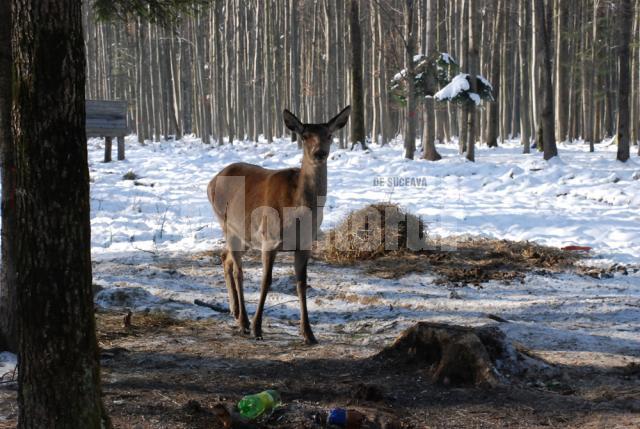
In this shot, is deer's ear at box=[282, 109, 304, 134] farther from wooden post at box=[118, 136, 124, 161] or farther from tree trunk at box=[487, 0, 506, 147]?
wooden post at box=[118, 136, 124, 161]

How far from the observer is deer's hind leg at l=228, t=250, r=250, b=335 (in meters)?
7.24

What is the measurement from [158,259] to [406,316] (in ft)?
15.2

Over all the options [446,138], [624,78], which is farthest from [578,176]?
[446,138]

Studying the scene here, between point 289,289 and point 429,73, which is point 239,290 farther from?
point 429,73

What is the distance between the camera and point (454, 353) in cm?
511

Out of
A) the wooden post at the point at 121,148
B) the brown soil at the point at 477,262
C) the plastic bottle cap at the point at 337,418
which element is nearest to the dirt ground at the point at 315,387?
the plastic bottle cap at the point at 337,418

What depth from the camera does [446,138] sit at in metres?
43.1

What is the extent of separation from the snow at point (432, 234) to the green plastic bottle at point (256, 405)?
243 centimetres

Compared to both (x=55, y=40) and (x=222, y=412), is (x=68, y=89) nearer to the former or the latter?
(x=55, y=40)

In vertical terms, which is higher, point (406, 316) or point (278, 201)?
point (278, 201)

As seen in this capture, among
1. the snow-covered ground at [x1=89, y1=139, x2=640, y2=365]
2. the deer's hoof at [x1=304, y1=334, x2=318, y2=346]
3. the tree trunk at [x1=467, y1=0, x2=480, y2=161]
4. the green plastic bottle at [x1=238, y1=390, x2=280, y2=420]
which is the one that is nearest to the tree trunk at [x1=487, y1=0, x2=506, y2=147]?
the tree trunk at [x1=467, y1=0, x2=480, y2=161]

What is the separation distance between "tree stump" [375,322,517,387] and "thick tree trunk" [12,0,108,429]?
274 cm

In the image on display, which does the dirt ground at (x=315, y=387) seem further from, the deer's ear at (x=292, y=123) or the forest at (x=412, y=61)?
the forest at (x=412, y=61)

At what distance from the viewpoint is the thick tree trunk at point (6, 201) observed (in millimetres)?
5410
